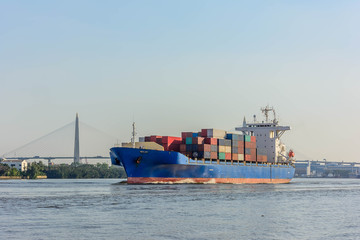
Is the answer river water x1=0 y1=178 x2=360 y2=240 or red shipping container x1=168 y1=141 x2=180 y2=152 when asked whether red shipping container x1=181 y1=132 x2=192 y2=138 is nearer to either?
red shipping container x1=168 y1=141 x2=180 y2=152

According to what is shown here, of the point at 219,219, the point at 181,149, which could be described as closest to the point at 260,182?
the point at 181,149

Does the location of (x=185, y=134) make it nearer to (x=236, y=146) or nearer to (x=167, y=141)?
(x=167, y=141)

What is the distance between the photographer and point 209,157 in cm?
9206

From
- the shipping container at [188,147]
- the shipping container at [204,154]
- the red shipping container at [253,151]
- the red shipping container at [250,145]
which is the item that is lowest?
the shipping container at [204,154]

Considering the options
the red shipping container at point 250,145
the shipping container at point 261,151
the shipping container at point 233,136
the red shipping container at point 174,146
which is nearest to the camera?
the red shipping container at point 174,146

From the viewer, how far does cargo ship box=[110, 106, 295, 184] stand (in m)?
82.6

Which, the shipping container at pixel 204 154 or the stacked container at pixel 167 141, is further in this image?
the stacked container at pixel 167 141

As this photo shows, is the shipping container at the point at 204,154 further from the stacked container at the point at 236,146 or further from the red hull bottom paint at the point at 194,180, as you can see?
the stacked container at the point at 236,146

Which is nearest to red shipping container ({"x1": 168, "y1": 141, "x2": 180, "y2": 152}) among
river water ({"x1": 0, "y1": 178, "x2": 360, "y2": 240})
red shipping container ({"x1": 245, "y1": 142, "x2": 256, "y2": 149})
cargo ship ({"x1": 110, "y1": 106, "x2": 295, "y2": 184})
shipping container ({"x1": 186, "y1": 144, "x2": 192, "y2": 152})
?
cargo ship ({"x1": 110, "y1": 106, "x2": 295, "y2": 184})

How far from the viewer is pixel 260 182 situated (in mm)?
108625

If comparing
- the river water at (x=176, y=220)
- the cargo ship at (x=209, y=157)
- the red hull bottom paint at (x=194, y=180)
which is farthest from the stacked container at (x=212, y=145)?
the river water at (x=176, y=220)

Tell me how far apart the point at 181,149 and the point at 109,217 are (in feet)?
179

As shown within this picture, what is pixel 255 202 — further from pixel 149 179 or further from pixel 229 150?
pixel 229 150

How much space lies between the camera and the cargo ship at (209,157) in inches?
3253
